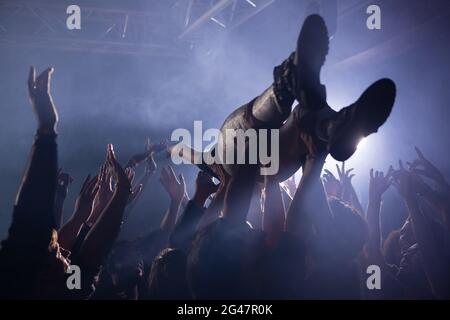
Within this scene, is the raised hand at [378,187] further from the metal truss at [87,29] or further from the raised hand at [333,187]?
the metal truss at [87,29]

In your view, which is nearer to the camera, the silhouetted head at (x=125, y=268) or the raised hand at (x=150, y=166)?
the silhouetted head at (x=125, y=268)

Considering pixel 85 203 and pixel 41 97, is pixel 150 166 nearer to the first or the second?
pixel 85 203

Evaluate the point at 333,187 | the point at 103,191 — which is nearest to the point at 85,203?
the point at 103,191

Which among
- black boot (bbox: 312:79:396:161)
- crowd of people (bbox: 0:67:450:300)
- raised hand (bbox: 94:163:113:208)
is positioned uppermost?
black boot (bbox: 312:79:396:161)

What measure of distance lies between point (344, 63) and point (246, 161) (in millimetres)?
5456

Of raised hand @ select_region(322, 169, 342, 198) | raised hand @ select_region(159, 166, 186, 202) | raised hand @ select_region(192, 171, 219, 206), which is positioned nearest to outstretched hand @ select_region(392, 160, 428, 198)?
raised hand @ select_region(322, 169, 342, 198)

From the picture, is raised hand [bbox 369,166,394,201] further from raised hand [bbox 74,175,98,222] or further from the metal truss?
the metal truss

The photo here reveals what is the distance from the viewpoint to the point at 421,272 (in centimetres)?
237

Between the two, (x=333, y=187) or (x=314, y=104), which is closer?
(x=314, y=104)

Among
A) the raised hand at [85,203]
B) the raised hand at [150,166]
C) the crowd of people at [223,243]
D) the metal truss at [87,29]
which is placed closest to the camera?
the crowd of people at [223,243]

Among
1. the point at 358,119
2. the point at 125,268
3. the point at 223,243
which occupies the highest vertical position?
the point at 358,119

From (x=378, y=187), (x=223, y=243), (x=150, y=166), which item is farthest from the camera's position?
(x=150, y=166)

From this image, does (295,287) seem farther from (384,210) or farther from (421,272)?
(384,210)

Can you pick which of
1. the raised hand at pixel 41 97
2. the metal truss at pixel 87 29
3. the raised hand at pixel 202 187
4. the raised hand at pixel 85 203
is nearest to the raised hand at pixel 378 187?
the raised hand at pixel 202 187
